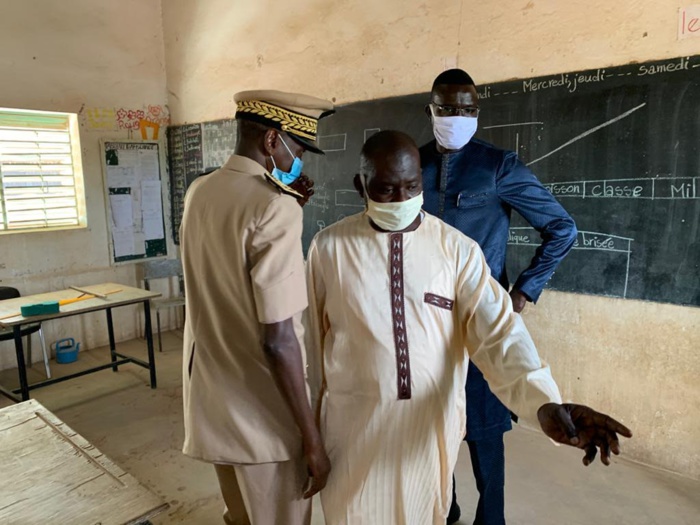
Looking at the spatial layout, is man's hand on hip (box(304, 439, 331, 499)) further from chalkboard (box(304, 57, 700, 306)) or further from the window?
the window

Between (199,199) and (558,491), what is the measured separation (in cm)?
225

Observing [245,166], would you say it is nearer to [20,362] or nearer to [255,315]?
[255,315]

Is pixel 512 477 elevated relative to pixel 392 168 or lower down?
lower down

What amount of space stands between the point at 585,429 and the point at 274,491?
0.79 m

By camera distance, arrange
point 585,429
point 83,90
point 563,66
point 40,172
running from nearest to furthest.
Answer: point 585,429
point 563,66
point 40,172
point 83,90

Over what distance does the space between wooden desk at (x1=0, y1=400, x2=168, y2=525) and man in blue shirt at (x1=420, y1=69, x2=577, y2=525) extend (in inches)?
44.8

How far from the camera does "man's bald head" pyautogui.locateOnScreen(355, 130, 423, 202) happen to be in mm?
1261

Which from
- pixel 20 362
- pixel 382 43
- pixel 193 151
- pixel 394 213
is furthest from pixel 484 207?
pixel 193 151

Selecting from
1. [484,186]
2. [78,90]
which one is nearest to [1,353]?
[78,90]

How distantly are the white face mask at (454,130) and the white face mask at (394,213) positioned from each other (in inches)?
21.8

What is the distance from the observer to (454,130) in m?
1.76

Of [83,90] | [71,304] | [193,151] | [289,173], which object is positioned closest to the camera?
[289,173]

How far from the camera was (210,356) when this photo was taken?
4.12 ft

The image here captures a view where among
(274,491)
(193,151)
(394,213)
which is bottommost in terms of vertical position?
(274,491)
